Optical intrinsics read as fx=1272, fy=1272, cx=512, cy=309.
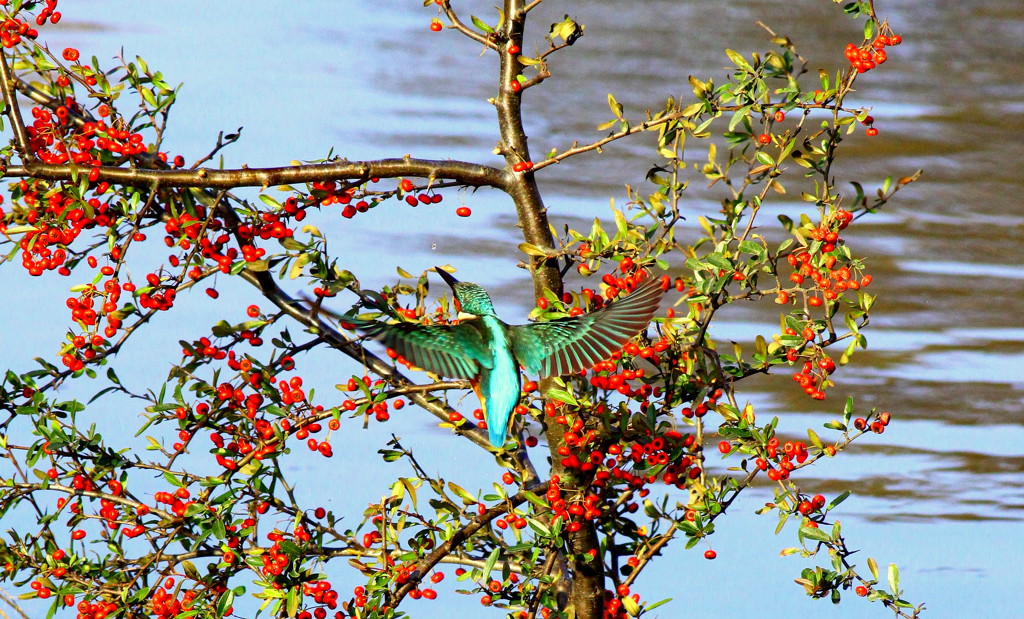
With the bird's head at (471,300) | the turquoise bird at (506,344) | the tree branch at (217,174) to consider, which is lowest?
the turquoise bird at (506,344)

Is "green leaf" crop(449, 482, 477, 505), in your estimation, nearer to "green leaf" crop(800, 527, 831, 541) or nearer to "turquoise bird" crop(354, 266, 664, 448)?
"turquoise bird" crop(354, 266, 664, 448)

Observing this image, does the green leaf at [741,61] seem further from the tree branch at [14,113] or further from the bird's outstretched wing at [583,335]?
the tree branch at [14,113]

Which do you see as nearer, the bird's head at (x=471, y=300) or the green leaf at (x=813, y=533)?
the green leaf at (x=813, y=533)

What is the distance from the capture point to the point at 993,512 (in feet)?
9.73

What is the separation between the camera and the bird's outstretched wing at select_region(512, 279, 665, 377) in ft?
4.83

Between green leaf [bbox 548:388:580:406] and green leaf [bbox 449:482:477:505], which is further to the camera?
green leaf [bbox 449:482:477:505]

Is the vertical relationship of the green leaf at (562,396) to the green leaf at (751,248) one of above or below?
below

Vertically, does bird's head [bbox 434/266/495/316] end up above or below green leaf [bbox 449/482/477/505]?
above

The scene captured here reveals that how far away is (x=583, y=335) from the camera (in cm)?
153

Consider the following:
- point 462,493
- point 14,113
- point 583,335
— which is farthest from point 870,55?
point 14,113

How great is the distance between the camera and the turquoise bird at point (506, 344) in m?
1.49

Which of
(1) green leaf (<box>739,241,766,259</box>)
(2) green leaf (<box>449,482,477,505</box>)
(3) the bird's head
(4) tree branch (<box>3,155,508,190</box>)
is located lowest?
(2) green leaf (<box>449,482,477,505</box>)

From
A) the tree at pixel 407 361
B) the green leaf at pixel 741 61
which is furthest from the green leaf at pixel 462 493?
the green leaf at pixel 741 61

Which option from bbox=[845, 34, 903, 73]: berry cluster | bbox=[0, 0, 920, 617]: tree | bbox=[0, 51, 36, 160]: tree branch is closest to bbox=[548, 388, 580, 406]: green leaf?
bbox=[0, 0, 920, 617]: tree
